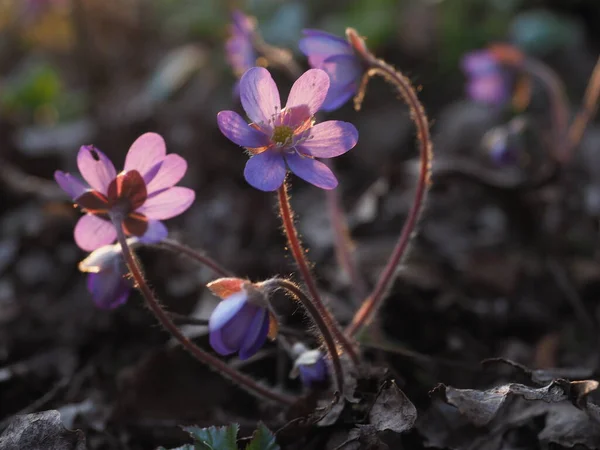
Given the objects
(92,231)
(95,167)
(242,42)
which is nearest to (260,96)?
(95,167)

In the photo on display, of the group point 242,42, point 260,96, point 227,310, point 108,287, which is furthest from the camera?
point 242,42

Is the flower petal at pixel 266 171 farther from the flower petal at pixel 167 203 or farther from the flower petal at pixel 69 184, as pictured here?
the flower petal at pixel 69 184

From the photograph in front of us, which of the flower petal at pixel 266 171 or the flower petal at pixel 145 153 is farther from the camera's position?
the flower petal at pixel 145 153

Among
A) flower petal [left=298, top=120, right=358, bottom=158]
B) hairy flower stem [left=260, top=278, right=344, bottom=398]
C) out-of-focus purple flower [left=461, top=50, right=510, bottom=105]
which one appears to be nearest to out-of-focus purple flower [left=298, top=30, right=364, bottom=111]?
flower petal [left=298, top=120, right=358, bottom=158]

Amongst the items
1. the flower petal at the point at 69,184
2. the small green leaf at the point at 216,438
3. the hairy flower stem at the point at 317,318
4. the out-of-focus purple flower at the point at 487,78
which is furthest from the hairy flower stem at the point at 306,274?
the out-of-focus purple flower at the point at 487,78

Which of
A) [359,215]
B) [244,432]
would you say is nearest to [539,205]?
[359,215]

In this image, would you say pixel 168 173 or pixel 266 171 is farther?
pixel 168 173

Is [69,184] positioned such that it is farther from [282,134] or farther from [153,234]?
[282,134]
